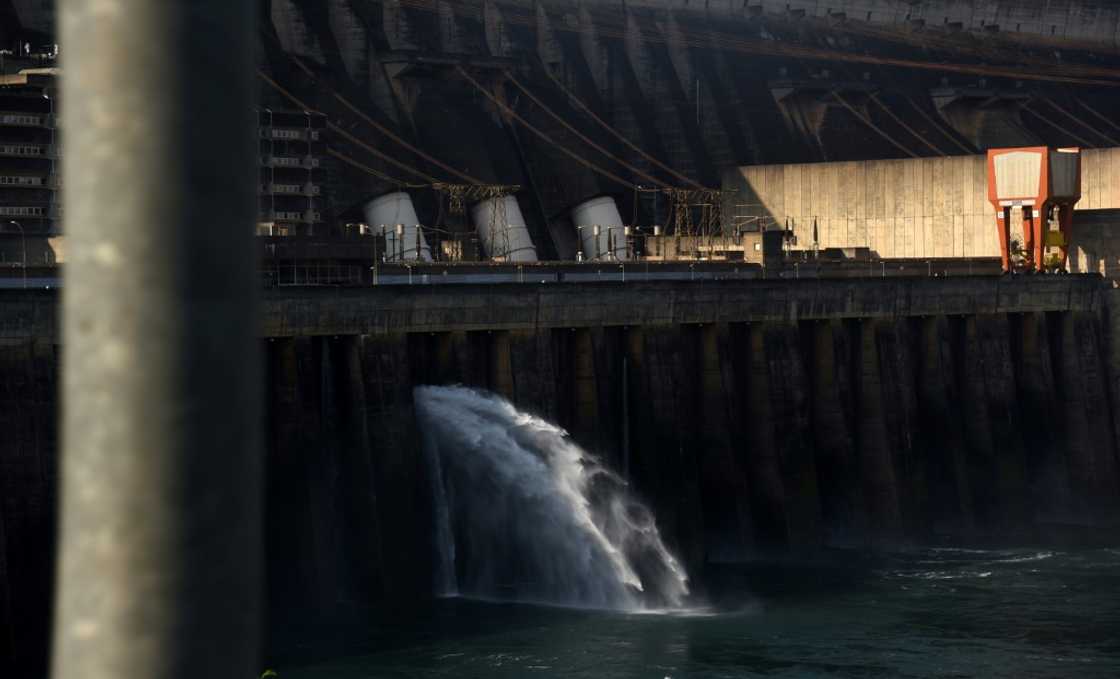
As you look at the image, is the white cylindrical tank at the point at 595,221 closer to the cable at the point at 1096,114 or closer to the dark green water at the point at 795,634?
the cable at the point at 1096,114

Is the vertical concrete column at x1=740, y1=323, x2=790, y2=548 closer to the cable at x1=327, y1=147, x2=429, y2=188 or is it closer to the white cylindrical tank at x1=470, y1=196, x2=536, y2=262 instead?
the white cylindrical tank at x1=470, y1=196, x2=536, y2=262

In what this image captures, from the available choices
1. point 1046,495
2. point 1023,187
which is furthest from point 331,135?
point 1046,495

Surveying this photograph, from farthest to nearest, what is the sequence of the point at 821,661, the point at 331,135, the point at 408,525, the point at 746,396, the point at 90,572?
the point at 331,135 < the point at 746,396 < the point at 408,525 < the point at 821,661 < the point at 90,572

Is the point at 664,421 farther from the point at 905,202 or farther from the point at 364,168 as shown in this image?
the point at 364,168

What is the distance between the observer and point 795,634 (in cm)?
4691

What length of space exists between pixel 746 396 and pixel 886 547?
279 inches

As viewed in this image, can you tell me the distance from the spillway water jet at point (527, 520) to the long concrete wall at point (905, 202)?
97.1ft

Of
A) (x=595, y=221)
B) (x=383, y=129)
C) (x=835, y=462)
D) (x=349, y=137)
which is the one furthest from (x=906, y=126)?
(x=835, y=462)

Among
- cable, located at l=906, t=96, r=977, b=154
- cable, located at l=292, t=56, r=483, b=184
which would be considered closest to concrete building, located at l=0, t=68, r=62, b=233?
cable, located at l=292, t=56, r=483, b=184

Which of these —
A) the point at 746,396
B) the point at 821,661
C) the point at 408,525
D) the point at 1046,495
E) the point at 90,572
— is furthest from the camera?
the point at 1046,495

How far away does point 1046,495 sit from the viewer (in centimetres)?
6938

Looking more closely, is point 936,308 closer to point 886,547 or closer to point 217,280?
point 886,547

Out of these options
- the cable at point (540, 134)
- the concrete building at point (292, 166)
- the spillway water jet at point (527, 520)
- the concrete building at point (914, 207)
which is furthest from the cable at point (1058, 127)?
the spillway water jet at point (527, 520)

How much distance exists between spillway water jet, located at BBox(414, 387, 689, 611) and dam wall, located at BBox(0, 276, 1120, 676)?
911 mm
